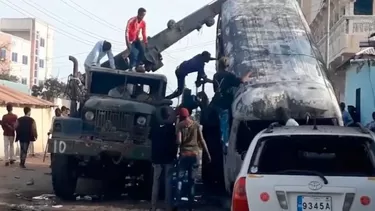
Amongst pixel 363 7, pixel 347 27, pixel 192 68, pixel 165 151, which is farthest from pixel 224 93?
pixel 363 7

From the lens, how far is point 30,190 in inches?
598

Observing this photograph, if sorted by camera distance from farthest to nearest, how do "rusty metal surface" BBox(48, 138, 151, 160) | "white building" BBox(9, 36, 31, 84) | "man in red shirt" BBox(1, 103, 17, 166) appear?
"white building" BBox(9, 36, 31, 84) < "man in red shirt" BBox(1, 103, 17, 166) < "rusty metal surface" BBox(48, 138, 151, 160)

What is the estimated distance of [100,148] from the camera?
1304 centimetres

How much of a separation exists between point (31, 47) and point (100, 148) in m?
75.9

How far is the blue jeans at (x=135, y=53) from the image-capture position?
1606 centimetres

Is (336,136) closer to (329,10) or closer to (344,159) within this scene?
(344,159)

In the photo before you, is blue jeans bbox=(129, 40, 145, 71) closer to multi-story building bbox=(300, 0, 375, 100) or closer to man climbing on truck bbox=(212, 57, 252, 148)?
man climbing on truck bbox=(212, 57, 252, 148)

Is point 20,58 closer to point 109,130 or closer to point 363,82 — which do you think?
point 363,82

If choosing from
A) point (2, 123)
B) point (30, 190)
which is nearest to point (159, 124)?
point (30, 190)

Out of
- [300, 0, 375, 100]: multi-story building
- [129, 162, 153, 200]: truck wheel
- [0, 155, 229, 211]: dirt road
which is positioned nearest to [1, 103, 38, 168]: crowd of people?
[0, 155, 229, 211]: dirt road

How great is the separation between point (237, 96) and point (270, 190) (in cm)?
636

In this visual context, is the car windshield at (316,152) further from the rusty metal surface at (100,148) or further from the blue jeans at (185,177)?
the rusty metal surface at (100,148)

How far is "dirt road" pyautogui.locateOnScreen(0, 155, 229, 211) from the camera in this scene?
1259 centimetres

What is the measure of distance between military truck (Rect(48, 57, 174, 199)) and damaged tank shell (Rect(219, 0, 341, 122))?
158 centimetres
